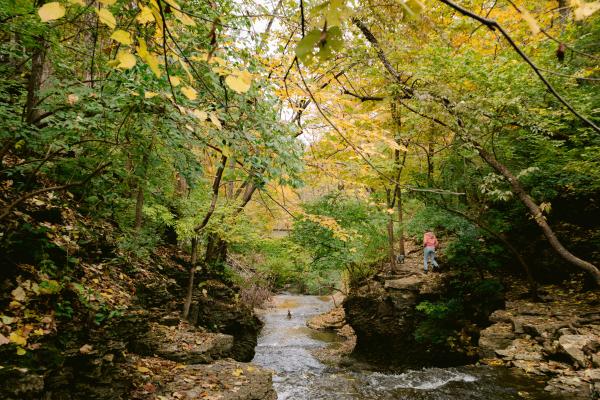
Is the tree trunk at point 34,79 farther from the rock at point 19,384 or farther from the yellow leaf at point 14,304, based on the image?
the rock at point 19,384

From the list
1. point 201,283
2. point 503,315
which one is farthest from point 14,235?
point 503,315

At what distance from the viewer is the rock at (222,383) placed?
13.8 feet

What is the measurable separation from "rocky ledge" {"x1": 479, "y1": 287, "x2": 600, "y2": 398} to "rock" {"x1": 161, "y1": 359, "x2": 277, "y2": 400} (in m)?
4.41

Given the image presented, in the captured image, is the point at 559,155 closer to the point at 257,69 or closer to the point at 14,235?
the point at 257,69

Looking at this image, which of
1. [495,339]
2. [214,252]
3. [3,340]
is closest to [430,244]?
[495,339]

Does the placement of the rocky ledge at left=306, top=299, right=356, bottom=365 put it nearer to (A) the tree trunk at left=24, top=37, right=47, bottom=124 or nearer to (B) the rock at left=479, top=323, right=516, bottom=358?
(B) the rock at left=479, top=323, right=516, bottom=358

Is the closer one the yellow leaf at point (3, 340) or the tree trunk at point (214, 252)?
the yellow leaf at point (3, 340)

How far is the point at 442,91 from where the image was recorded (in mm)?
6246

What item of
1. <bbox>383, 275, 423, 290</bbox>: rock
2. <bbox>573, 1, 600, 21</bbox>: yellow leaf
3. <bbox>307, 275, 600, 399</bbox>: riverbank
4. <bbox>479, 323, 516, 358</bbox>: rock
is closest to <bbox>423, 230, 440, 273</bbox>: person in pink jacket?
<bbox>383, 275, 423, 290</bbox>: rock

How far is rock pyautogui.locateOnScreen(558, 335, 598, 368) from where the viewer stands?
544 centimetres

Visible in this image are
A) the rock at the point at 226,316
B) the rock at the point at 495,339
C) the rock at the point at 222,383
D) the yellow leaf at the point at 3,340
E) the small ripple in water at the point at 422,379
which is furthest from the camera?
the rock at the point at 226,316

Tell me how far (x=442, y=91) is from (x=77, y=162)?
602cm

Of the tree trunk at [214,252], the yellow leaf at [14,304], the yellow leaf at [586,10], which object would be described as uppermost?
the yellow leaf at [586,10]

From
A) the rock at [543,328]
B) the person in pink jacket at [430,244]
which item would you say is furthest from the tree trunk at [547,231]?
the person in pink jacket at [430,244]
